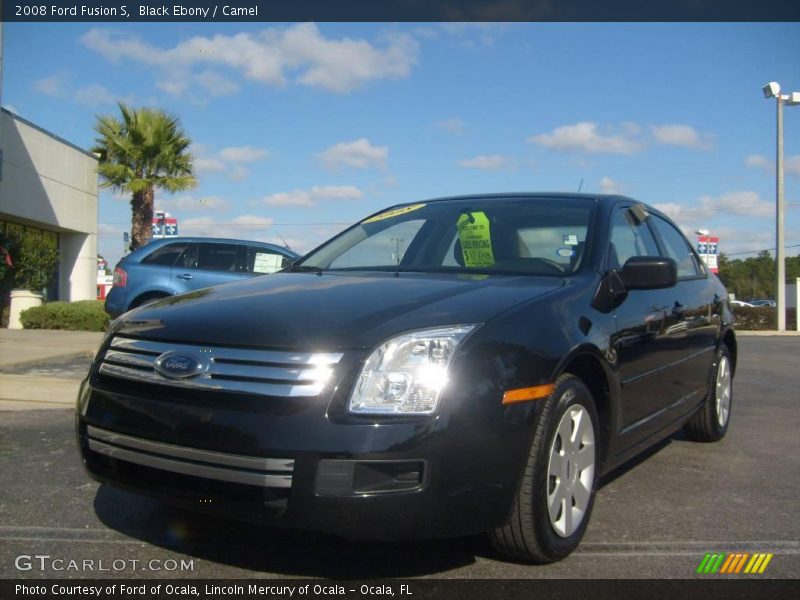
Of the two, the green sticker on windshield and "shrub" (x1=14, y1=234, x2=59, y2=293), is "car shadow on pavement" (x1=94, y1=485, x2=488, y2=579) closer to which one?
the green sticker on windshield

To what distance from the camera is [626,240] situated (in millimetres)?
4191

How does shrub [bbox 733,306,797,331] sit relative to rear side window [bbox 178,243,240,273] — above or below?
below

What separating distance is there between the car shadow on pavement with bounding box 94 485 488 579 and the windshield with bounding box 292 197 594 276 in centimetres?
131

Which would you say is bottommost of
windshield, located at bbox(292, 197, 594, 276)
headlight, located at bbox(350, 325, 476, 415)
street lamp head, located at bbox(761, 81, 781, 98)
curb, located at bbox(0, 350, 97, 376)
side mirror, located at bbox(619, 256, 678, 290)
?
curb, located at bbox(0, 350, 97, 376)

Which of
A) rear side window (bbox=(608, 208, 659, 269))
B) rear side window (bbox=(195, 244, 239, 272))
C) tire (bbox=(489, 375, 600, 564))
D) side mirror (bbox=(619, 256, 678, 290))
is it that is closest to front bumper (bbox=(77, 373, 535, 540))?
tire (bbox=(489, 375, 600, 564))

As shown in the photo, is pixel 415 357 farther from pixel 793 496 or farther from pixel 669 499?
pixel 793 496

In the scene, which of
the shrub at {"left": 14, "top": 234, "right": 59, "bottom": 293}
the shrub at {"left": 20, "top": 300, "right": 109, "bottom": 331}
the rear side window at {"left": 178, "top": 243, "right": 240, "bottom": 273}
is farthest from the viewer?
the shrub at {"left": 14, "top": 234, "right": 59, "bottom": 293}

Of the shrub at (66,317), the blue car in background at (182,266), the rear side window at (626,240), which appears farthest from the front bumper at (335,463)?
the shrub at (66,317)

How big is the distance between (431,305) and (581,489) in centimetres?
104

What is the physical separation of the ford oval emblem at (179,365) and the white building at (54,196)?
15.4m

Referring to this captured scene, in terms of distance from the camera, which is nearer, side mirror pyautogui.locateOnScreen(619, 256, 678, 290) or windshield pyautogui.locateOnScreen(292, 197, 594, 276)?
side mirror pyautogui.locateOnScreen(619, 256, 678, 290)

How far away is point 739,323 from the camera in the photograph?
86.1 ft

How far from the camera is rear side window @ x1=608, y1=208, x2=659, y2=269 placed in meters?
3.91
